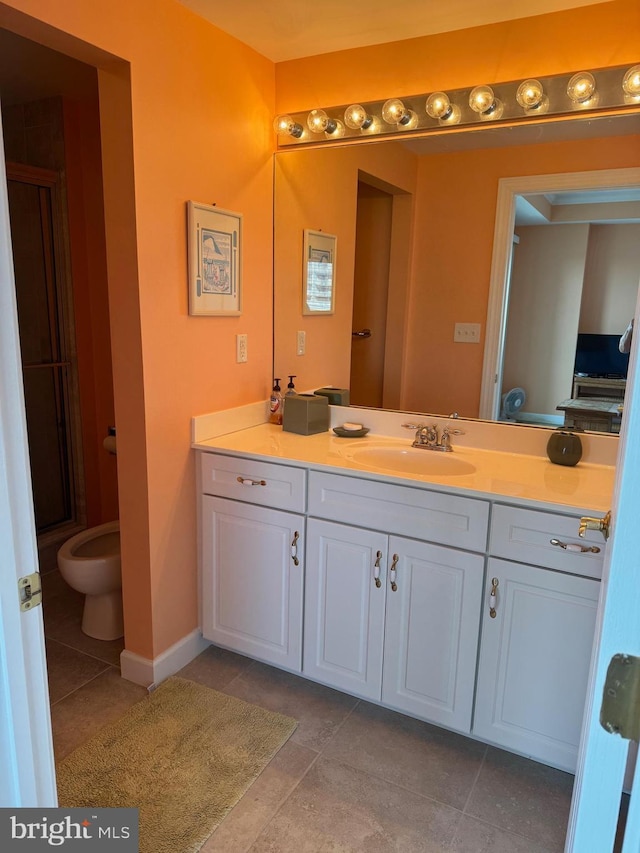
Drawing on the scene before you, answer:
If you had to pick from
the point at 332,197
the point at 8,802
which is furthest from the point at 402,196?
the point at 8,802

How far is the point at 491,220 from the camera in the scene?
2131mm

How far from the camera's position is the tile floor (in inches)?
61.9

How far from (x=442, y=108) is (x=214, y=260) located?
967 mm

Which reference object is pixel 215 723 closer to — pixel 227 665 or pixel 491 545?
pixel 227 665

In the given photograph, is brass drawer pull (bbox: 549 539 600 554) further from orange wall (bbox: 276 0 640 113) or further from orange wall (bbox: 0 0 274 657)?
orange wall (bbox: 276 0 640 113)

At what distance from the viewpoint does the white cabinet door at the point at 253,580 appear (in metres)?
2.08

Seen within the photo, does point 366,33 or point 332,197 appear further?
point 332,197

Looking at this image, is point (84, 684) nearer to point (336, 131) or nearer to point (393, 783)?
point (393, 783)

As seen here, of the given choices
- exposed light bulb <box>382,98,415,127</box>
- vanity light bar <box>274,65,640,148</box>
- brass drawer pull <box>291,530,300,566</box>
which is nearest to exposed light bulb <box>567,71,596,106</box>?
vanity light bar <box>274,65,640,148</box>

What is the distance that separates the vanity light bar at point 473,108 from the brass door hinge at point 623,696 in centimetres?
183

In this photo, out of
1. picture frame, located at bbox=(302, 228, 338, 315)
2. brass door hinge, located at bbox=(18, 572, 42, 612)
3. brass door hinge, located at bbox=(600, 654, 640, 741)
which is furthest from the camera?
picture frame, located at bbox=(302, 228, 338, 315)

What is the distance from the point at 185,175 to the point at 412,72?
0.91 metres

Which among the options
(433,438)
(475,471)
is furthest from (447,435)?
(475,471)

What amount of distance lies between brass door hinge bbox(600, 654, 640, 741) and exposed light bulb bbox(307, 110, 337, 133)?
2210 millimetres
